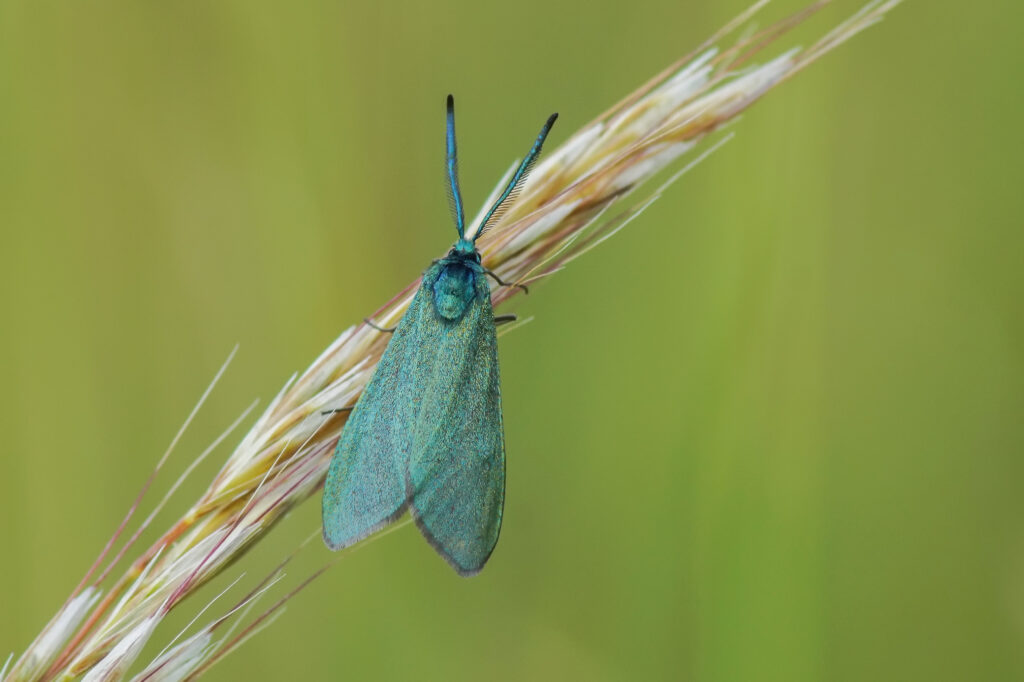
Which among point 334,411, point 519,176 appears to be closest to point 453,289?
point 519,176

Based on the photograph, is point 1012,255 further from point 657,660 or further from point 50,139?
point 50,139

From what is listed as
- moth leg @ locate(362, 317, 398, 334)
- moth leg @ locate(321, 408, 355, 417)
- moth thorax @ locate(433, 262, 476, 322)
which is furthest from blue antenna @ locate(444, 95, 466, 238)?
moth leg @ locate(321, 408, 355, 417)

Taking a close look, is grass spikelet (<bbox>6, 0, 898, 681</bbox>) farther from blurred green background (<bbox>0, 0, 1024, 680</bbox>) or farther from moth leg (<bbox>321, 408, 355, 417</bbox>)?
blurred green background (<bbox>0, 0, 1024, 680</bbox>)

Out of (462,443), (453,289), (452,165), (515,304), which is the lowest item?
(462,443)

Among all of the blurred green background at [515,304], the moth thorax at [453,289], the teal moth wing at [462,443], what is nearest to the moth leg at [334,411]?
the teal moth wing at [462,443]

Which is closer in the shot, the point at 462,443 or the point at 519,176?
the point at 519,176

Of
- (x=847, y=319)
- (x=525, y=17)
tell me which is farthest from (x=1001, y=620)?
(x=525, y=17)

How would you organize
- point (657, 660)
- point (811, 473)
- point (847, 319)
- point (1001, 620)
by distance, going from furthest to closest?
point (847, 319) → point (1001, 620) → point (657, 660) → point (811, 473)

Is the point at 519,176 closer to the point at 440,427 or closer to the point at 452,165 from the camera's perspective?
the point at 452,165
